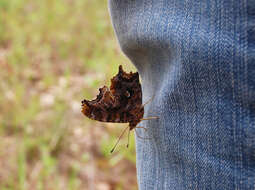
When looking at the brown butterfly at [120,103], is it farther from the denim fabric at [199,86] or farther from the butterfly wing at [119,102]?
the denim fabric at [199,86]

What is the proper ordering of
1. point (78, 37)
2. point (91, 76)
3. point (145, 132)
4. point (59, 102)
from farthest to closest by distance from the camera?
point (78, 37)
point (91, 76)
point (59, 102)
point (145, 132)

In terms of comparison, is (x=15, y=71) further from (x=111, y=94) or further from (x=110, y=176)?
(x=111, y=94)

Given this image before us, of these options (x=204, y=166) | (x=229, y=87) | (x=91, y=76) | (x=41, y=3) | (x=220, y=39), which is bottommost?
(x=204, y=166)

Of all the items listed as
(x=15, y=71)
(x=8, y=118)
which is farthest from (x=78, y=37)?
(x=8, y=118)

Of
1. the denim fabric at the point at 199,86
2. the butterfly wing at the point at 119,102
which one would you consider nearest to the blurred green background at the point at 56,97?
the butterfly wing at the point at 119,102

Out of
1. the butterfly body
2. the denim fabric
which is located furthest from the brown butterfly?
the denim fabric
